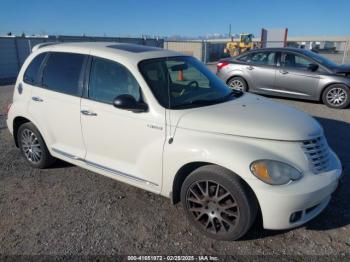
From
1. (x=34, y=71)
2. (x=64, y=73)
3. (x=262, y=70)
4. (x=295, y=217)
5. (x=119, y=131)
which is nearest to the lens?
(x=295, y=217)

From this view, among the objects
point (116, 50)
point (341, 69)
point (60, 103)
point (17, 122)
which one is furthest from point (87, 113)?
point (341, 69)

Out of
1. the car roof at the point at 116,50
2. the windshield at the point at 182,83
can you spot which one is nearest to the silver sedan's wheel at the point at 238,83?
the windshield at the point at 182,83

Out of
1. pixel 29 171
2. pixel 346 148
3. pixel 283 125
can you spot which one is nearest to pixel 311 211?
pixel 283 125

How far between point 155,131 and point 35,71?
223 centimetres

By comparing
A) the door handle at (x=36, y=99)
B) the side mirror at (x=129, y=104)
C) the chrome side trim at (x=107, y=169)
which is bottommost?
the chrome side trim at (x=107, y=169)

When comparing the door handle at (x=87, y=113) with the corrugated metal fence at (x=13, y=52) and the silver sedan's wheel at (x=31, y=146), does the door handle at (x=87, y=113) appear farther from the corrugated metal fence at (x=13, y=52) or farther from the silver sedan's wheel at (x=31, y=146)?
the corrugated metal fence at (x=13, y=52)

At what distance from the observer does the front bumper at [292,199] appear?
2645 mm

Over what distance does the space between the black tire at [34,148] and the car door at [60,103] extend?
0.18 meters

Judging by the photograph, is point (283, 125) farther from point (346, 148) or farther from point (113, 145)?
point (346, 148)

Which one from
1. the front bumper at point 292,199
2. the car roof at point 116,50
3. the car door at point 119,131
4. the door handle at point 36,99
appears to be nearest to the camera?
the front bumper at point 292,199

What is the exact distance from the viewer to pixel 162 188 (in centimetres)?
328

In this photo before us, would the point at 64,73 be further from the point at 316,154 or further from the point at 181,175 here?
the point at 316,154

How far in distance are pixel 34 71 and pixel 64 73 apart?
66cm

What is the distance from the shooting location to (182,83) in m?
3.83
